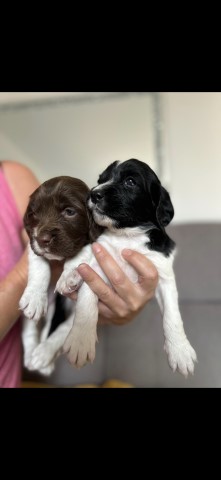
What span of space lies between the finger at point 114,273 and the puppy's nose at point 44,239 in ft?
0.38

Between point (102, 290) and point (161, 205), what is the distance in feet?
0.80

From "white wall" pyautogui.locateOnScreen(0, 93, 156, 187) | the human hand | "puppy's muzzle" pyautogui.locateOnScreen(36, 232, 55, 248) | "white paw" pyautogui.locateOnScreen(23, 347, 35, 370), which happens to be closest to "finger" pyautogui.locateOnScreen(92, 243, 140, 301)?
the human hand

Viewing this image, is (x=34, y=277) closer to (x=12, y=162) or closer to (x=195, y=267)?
(x=12, y=162)

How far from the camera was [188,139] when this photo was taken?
0.88 meters

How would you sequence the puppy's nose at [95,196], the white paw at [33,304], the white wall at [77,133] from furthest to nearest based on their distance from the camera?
the white wall at [77,133] < the white paw at [33,304] < the puppy's nose at [95,196]

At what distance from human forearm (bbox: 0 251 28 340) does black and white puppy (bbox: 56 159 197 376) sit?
19 cm

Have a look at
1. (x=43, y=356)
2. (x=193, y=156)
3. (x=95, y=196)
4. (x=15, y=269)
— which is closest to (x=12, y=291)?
(x=15, y=269)

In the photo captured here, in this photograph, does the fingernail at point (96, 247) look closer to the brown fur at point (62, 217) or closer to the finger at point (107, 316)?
the brown fur at point (62, 217)

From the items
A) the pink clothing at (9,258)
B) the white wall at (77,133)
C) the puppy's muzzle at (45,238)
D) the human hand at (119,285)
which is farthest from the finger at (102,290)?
the pink clothing at (9,258)

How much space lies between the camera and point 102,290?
0.75 m

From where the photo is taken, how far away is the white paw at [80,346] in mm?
642
